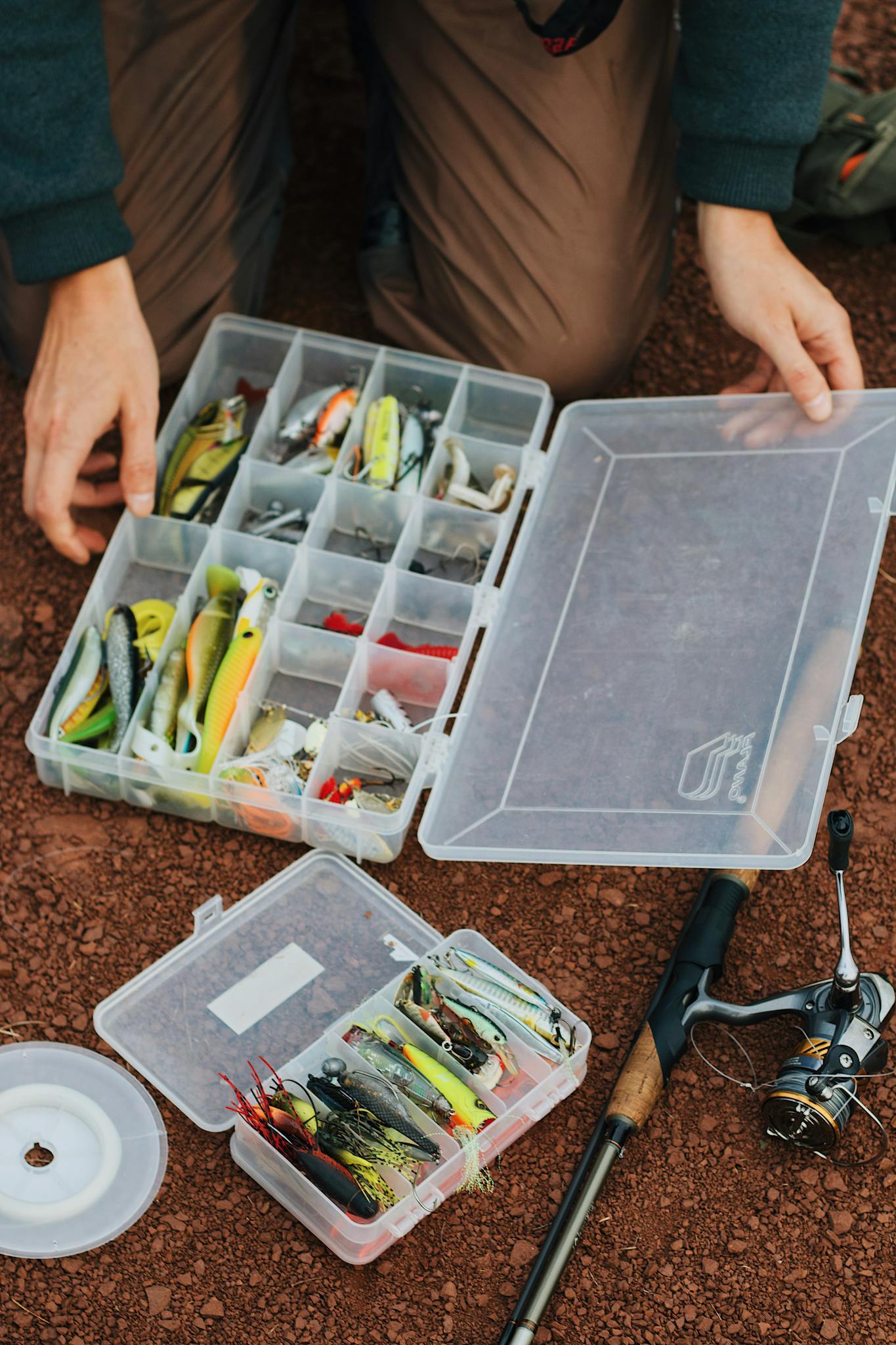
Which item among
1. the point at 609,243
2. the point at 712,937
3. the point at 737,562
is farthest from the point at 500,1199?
the point at 609,243

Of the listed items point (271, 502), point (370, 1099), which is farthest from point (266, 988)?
point (271, 502)

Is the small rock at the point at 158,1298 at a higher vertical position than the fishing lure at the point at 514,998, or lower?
lower

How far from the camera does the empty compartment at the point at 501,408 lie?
3.38 m

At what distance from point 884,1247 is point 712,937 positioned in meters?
0.58

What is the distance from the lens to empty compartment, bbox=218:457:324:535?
321cm

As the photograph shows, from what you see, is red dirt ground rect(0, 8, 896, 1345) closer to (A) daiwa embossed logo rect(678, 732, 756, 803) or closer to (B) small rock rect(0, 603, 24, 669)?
(B) small rock rect(0, 603, 24, 669)

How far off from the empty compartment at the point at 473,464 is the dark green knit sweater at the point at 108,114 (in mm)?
700

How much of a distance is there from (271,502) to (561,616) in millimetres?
774

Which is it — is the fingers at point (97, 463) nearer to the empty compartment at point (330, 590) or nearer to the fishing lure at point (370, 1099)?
the empty compartment at point (330, 590)

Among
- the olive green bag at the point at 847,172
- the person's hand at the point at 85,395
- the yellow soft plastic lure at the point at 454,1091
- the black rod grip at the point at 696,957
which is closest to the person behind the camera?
the yellow soft plastic lure at the point at 454,1091

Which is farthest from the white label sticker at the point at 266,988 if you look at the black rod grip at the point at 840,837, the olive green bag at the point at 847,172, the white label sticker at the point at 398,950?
the olive green bag at the point at 847,172

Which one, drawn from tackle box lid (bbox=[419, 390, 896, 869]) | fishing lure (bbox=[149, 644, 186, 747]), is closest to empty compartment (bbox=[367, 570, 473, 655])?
tackle box lid (bbox=[419, 390, 896, 869])

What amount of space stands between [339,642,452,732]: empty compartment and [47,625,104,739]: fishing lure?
500 millimetres

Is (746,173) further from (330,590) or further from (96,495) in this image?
(96,495)
